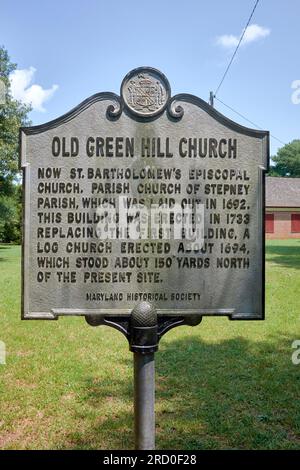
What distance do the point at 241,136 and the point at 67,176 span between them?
1211mm

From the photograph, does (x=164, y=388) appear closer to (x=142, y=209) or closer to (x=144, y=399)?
(x=144, y=399)

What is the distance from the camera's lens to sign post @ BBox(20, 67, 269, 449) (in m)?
2.86

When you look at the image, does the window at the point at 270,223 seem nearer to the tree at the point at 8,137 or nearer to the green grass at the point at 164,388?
the tree at the point at 8,137

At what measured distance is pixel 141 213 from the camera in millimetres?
2840

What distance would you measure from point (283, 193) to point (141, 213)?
4335 centimetres

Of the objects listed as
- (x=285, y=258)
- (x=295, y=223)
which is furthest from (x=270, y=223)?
(x=285, y=258)

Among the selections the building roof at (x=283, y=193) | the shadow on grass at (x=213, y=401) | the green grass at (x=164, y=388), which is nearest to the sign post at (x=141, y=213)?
the shadow on grass at (x=213, y=401)

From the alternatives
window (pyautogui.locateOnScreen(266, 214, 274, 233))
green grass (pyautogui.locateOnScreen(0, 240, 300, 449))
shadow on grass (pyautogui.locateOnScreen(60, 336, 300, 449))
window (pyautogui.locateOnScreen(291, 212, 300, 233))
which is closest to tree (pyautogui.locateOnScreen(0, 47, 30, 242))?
green grass (pyautogui.locateOnScreen(0, 240, 300, 449))

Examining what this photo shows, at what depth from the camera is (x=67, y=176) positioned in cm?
288

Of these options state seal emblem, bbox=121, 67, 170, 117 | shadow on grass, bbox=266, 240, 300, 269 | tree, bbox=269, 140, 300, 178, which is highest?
tree, bbox=269, 140, 300, 178

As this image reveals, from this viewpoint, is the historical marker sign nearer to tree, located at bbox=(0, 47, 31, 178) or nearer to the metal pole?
the metal pole

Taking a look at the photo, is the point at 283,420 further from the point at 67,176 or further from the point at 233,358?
the point at 67,176

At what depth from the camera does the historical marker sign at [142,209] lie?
9.37 ft

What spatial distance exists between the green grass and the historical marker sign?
136 cm
